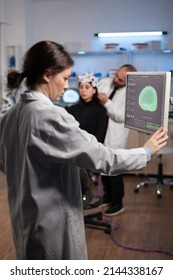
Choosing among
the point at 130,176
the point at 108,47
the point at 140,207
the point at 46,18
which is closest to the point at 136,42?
the point at 108,47

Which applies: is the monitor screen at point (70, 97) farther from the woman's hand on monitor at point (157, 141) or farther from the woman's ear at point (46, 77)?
the woman's ear at point (46, 77)

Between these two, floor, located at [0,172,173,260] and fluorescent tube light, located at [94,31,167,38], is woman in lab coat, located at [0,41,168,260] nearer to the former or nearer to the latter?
floor, located at [0,172,173,260]

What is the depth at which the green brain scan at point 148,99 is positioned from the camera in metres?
1.54

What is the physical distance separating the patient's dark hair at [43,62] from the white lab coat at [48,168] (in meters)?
0.08

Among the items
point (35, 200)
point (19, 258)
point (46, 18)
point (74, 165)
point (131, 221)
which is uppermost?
point (46, 18)

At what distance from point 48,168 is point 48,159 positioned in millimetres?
64

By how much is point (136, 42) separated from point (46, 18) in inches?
61.4

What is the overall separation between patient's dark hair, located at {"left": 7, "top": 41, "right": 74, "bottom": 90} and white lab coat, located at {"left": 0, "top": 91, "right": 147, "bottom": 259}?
81 mm

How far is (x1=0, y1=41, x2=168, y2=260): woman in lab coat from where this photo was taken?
1.18 m

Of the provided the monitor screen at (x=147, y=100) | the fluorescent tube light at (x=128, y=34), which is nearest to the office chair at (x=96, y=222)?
the monitor screen at (x=147, y=100)

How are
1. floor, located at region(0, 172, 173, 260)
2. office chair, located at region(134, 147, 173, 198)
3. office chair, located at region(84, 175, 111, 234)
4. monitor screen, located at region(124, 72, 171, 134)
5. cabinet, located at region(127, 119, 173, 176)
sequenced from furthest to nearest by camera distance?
cabinet, located at region(127, 119, 173, 176) < office chair, located at region(134, 147, 173, 198) < office chair, located at region(84, 175, 111, 234) < floor, located at region(0, 172, 173, 260) < monitor screen, located at region(124, 72, 171, 134)

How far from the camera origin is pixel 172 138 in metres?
4.62

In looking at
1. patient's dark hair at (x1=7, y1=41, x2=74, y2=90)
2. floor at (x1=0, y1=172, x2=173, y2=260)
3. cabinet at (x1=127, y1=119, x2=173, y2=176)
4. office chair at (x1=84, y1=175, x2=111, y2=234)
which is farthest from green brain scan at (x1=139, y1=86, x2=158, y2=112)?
cabinet at (x1=127, y1=119, x2=173, y2=176)
